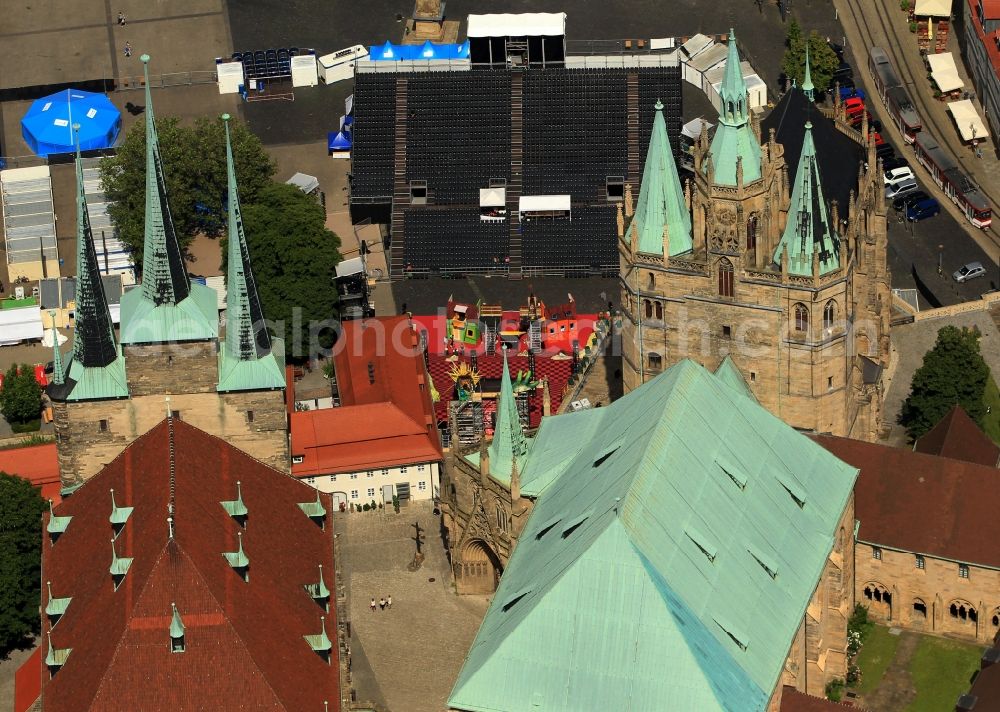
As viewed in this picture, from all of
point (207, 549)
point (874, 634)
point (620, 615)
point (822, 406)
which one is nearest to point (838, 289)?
point (822, 406)

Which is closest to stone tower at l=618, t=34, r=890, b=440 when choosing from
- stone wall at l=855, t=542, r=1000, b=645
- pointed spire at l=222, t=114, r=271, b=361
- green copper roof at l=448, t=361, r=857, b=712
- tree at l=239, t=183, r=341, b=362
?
green copper roof at l=448, t=361, r=857, b=712

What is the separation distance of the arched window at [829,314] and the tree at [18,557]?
46.3 meters

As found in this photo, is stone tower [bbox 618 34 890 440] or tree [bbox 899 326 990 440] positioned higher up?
stone tower [bbox 618 34 890 440]

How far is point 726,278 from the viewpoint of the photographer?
563ft

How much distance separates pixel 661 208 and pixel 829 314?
1146 cm

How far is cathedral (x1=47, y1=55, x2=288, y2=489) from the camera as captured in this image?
536ft

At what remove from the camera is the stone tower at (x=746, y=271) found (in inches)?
6658

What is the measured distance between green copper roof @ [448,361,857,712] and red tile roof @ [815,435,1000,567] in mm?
4795

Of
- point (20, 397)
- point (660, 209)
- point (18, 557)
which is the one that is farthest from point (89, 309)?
point (660, 209)

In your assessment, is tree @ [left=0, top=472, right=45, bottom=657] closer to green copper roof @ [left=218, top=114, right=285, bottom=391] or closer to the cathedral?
the cathedral

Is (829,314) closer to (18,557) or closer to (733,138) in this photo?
(733,138)

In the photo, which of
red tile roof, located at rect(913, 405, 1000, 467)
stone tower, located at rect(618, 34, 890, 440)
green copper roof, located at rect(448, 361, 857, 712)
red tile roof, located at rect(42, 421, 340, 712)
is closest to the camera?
red tile roof, located at rect(42, 421, 340, 712)

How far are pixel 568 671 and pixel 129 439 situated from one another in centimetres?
3313

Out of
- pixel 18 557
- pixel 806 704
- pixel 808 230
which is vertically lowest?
pixel 806 704
